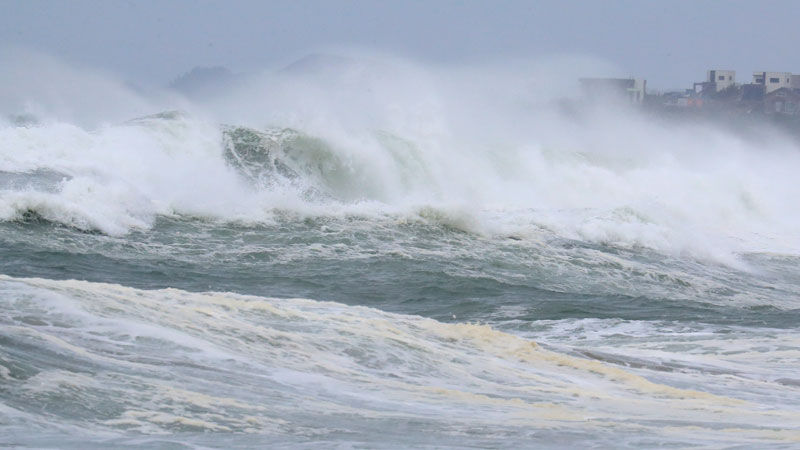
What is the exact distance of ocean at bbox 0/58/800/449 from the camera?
694 cm

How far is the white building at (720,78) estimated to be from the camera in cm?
9406

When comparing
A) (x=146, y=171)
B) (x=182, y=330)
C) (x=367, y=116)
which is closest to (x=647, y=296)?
(x=182, y=330)

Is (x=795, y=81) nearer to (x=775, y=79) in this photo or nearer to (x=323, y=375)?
(x=775, y=79)

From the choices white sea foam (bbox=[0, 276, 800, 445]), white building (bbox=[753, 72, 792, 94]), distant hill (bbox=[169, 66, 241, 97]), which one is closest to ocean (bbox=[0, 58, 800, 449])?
white sea foam (bbox=[0, 276, 800, 445])

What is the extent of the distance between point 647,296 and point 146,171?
32.0ft

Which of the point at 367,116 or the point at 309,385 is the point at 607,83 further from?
the point at 309,385

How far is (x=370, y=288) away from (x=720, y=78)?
3469 inches

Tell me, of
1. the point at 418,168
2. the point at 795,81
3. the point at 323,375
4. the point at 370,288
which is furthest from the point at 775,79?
the point at 323,375

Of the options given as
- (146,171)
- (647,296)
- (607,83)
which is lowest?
(647,296)

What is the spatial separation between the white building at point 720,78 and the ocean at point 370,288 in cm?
6018

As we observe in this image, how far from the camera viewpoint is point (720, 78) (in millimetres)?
97688

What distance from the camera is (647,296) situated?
15188 millimetres

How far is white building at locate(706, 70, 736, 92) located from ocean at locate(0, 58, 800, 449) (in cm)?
6018

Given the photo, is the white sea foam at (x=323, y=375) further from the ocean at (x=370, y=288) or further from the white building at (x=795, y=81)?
the white building at (x=795, y=81)
